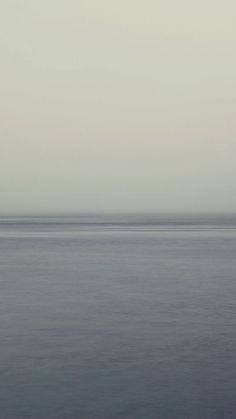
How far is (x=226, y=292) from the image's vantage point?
1770 cm

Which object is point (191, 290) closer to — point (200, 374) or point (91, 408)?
point (200, 374)

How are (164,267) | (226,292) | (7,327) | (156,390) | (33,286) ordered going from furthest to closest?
(164,267), (33,286), (226,292), (7,327), (156,390)

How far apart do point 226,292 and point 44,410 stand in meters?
10.8

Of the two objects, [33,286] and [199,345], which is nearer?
[199,345]

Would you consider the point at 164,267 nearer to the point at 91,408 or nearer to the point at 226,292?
the point at 226,292

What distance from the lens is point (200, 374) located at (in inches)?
367

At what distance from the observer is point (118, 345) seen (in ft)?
36.6

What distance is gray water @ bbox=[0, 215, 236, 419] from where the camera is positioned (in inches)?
317

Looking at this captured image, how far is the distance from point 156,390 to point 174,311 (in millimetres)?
6253

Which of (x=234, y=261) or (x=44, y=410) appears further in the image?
(x=234, y=261)

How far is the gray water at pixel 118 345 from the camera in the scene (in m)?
8.05

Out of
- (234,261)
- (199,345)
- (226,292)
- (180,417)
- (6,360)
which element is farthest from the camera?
(234,261)

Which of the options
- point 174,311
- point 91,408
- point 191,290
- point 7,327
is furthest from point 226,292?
point 91,408

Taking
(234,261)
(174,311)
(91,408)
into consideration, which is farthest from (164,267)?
(91,408)
